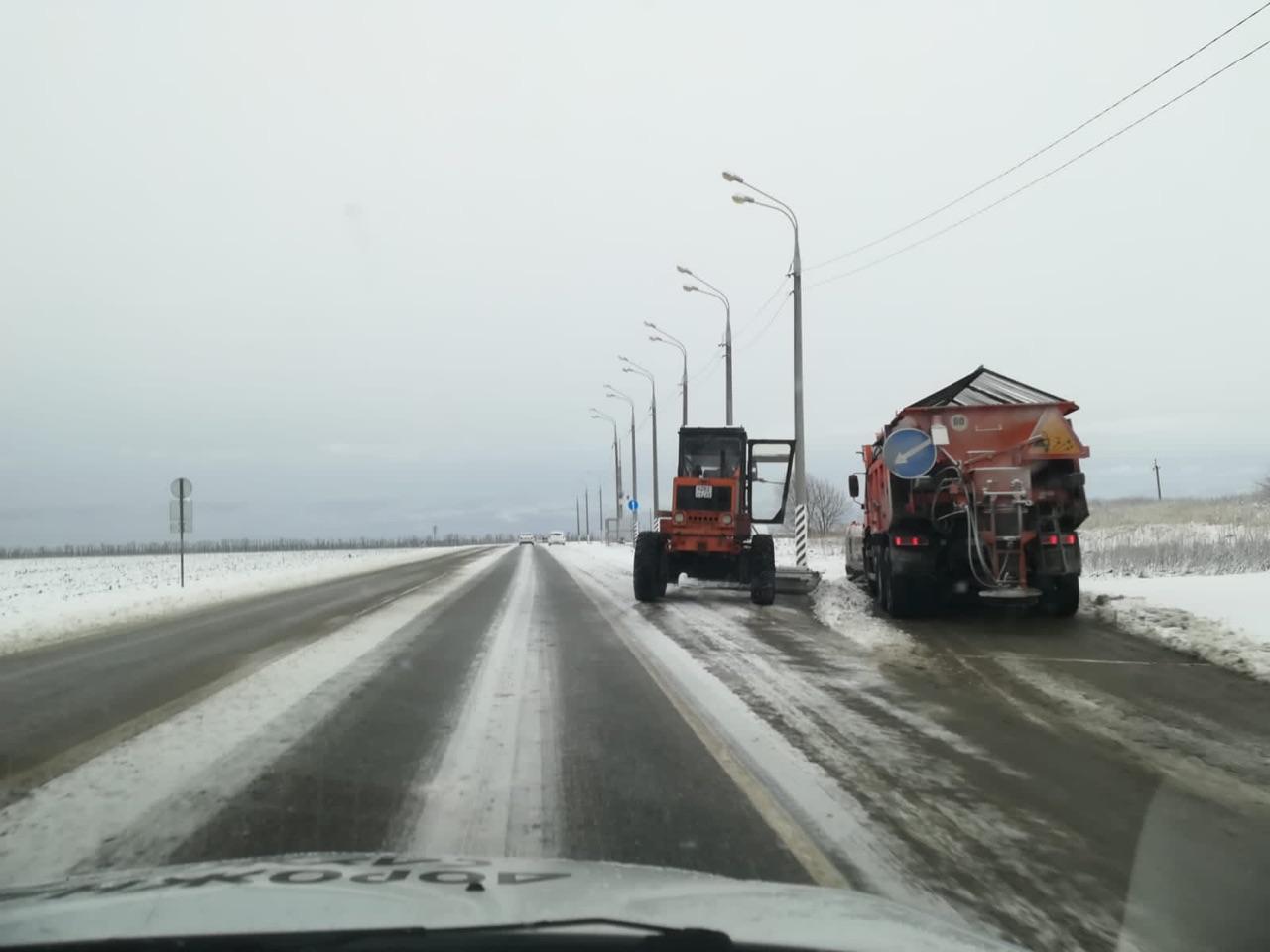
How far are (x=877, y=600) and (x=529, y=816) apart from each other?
1408 centimetres

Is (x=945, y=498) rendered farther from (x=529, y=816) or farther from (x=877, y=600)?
(x=529, y=816)

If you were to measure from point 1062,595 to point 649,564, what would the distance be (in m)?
7.45

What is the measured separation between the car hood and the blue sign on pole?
37.0ft

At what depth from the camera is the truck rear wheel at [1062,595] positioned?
Result: 14316 mm

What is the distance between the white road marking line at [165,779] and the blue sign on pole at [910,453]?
7.68 metres

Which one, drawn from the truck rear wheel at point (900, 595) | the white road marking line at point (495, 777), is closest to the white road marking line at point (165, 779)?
the white road marking line at point (495, 777)

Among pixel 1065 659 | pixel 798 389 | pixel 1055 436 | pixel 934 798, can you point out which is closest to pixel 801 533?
pixel 798 389

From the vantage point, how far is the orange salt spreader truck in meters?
14.1

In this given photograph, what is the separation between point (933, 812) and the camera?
5.38m

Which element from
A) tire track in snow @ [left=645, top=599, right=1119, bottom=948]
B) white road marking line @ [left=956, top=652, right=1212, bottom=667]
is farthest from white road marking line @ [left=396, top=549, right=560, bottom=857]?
white road marking line @ [left=956, top=652, right=1212, bottom=667]

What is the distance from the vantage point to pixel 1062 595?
1444 cm

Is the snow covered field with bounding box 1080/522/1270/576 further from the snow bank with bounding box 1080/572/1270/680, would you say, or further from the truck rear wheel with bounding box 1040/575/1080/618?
the truck rear wheel with bounding box 1040/575/1080/618

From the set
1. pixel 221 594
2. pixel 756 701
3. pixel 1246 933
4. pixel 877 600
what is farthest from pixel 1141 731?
pixel 221 594

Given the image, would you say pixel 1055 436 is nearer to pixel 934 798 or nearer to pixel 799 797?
pixel 934 798
